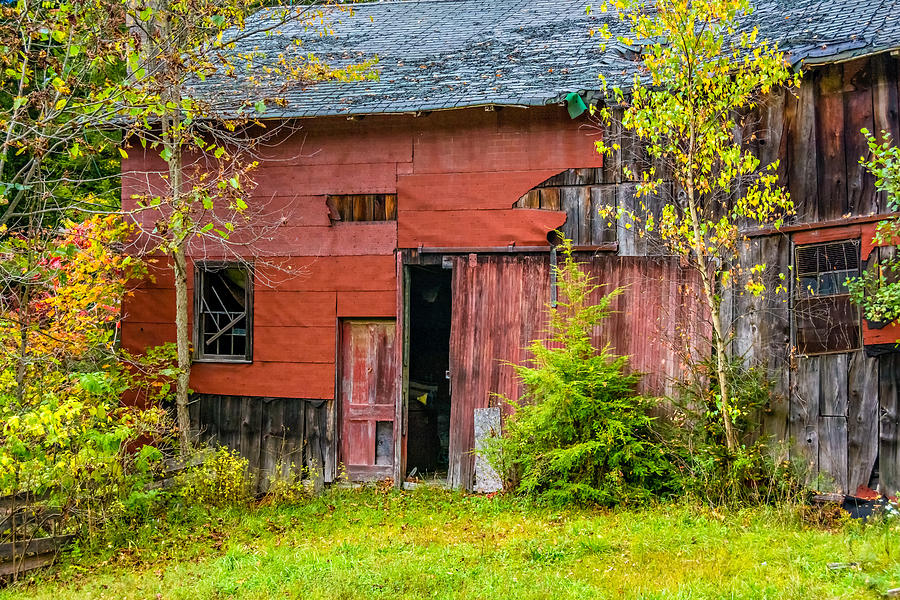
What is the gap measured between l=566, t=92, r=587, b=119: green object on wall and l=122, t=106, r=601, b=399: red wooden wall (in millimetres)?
299

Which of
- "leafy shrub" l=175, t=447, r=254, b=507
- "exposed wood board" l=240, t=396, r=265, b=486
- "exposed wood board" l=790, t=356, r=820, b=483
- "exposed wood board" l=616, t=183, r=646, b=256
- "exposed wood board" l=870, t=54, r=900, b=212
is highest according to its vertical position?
"exposed wood board" l=870, t=54, r=900, b=212

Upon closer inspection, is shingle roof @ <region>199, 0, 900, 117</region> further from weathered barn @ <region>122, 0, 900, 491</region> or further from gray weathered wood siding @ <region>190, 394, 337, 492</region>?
gray weathered wood siding @ <region>190, 394, 337, 492</region>

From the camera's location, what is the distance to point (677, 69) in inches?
303

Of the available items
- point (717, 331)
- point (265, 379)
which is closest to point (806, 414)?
point (717, 331)

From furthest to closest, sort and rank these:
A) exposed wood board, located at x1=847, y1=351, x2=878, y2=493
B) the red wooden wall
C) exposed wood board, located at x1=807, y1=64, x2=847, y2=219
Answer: the red wooden wall → exposed wood board, located at x1=807, y1=64, x2=847, y2=219 → exposed wood board, located at x1=847, y1=351, x2=878, y2=493

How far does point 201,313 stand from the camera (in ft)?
36.7

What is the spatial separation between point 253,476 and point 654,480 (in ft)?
17.7

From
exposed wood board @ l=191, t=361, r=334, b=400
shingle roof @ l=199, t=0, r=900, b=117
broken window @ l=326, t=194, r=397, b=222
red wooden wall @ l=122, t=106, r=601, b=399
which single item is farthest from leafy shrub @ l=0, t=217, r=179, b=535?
shingle roof @ l=199, t=0, r=900, b=117

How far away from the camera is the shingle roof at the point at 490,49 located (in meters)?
9.05

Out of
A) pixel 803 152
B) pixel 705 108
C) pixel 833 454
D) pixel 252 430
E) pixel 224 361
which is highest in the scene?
Answer: pixel 705 108

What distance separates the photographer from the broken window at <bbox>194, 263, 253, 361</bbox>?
11125 mm

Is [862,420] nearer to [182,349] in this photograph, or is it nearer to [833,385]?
[833,385]

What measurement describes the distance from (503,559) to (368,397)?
457cm

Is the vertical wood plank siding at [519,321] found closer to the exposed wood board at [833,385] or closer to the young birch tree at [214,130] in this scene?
the exposed wood board at [833,385]
